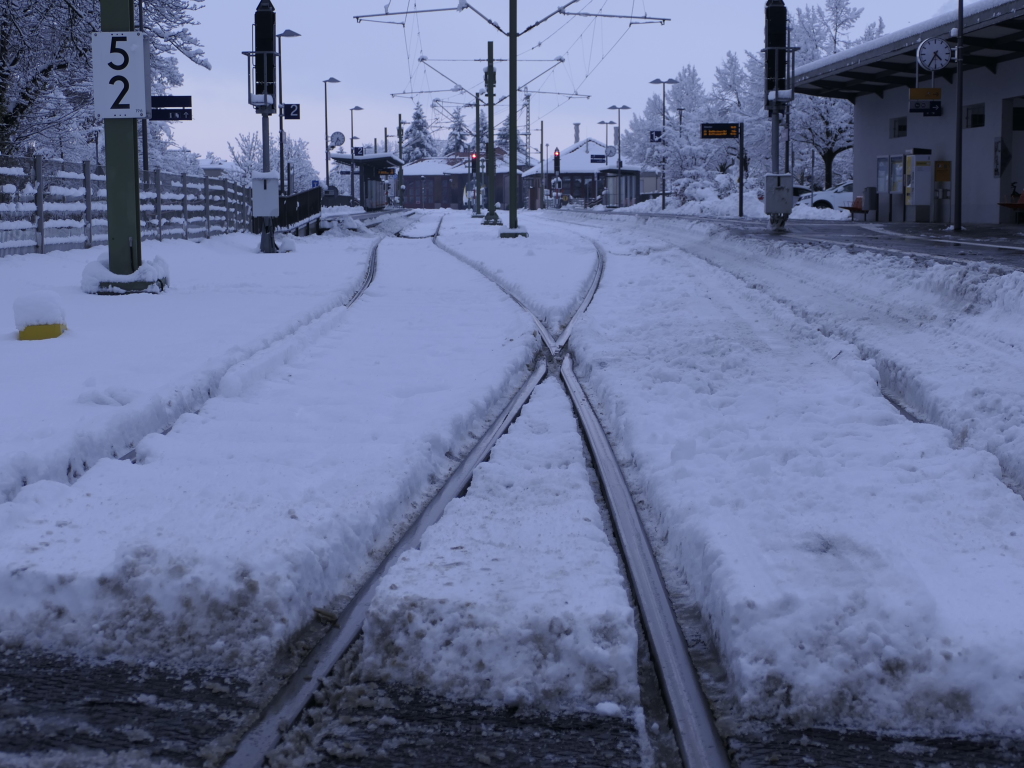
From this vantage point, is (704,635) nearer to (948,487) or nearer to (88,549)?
(948,487)

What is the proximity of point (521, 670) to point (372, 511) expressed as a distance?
56.4 inches

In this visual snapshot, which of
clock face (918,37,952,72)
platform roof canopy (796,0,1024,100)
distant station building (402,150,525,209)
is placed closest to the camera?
platform roof canopy (796,0,1024,100)

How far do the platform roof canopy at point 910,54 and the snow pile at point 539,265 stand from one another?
35.0 feet

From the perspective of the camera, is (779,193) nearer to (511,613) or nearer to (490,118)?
(490,118)

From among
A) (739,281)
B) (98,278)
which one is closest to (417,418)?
(98,278)

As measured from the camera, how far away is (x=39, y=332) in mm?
8828

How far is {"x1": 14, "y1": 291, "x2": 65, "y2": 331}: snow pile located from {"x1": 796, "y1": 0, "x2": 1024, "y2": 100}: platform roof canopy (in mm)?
22303

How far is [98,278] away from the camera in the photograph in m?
12.4

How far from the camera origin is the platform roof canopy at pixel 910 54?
84.1 ft

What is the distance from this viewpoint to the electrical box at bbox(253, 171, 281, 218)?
2103cm

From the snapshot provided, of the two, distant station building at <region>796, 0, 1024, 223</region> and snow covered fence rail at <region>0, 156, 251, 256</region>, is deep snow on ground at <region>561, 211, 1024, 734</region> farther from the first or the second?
distant station building at <region>796, 0, 1024, 223</region>

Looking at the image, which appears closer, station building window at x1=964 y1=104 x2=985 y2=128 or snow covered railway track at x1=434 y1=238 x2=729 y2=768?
snow covered railway track at x1=434 y1=238 x2=729 y2=768

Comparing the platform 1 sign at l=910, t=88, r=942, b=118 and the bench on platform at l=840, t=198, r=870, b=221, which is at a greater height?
the platform 1 sign at l=910, t=88, r=942, b=118

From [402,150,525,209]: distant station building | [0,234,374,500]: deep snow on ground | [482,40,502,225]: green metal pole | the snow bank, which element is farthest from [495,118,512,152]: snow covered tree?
[0,234,374,500]: deep snow on ground
